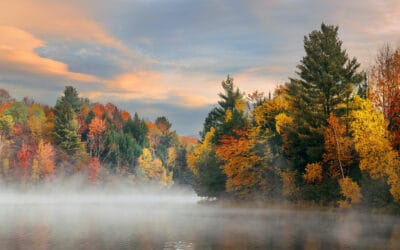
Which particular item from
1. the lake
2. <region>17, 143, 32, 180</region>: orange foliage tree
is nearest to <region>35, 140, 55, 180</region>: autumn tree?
<region>17, 143, 32, 180</region>: orange foliage tree

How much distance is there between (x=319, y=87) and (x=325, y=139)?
9066mm

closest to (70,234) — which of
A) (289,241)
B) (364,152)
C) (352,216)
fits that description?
(289,241)

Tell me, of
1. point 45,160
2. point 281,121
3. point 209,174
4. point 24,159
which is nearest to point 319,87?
point 281,121

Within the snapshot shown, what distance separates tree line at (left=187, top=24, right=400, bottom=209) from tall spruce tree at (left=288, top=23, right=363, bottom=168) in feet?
0.44

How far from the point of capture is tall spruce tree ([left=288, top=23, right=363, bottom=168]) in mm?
66312

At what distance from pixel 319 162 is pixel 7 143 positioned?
97.2m

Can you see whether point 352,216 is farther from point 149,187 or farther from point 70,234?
point 149,187

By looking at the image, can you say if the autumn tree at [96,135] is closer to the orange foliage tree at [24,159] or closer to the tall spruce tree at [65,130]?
the tall spruce tree at [65,130]

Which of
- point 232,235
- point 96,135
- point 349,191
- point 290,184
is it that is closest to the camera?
point 232,235

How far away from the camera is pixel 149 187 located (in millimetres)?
161000

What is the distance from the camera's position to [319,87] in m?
68.6

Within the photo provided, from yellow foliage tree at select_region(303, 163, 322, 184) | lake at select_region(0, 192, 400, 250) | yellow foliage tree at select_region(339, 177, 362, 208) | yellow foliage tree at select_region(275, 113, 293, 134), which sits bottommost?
lake at select_region(0, 192, 400, 250)

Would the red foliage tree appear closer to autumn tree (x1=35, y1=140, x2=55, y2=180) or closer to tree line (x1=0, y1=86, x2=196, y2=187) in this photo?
tree line (x1=0, y1=86, x2=196, y2=187)

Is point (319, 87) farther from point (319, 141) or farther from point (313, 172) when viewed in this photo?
point (313, 172)
